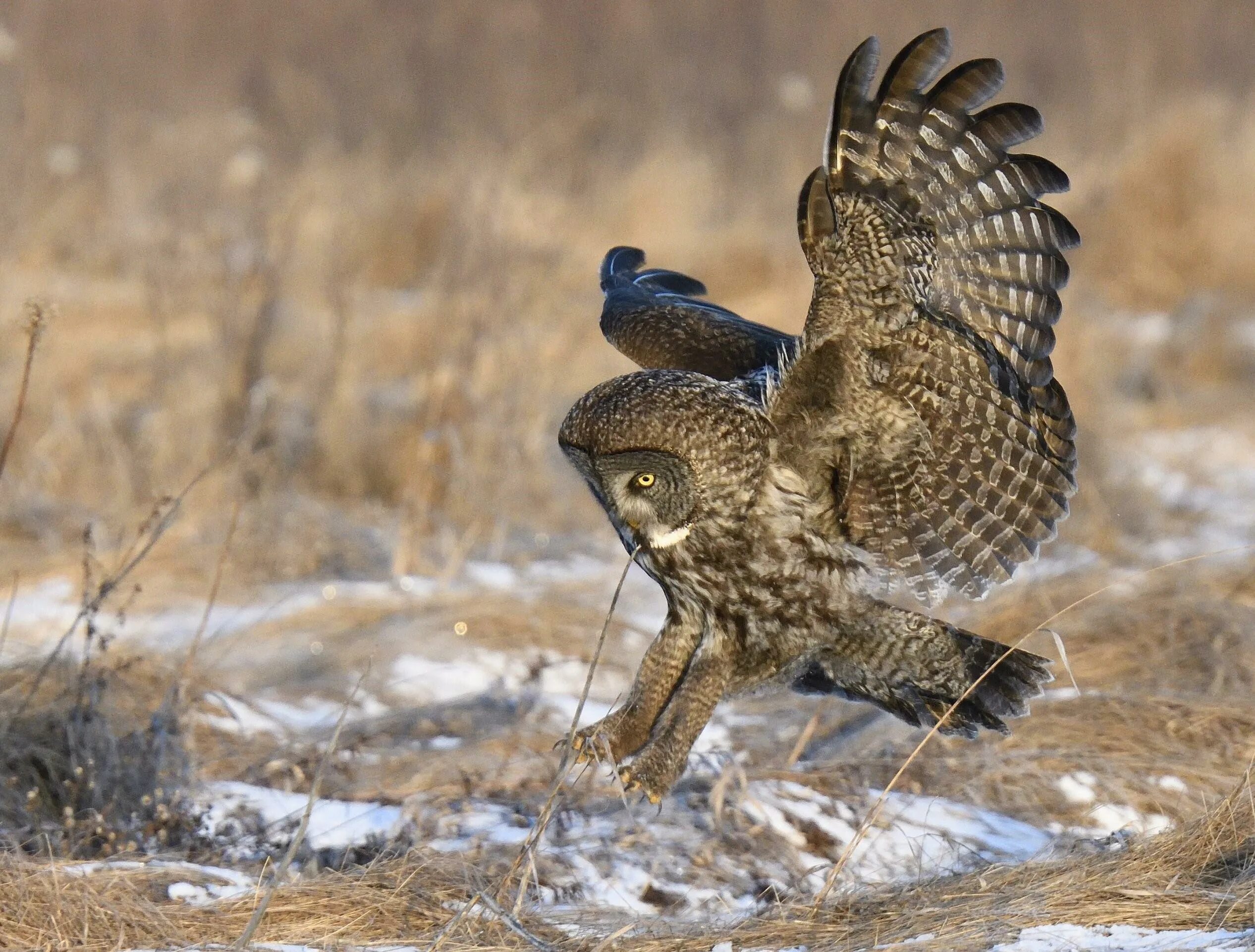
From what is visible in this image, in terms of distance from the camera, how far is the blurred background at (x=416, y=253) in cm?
789

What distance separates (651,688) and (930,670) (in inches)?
28.6

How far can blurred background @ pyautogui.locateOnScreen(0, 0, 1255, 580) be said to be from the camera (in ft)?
25.9

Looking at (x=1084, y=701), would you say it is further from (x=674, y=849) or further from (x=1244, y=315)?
(x=1244, y=315)

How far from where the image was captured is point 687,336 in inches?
176

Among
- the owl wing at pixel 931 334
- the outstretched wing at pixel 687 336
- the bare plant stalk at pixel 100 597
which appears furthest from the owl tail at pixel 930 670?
the bare plant stalk at pixel 100 597

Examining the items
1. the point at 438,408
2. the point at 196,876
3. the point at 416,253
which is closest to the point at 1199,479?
the point at 438,408

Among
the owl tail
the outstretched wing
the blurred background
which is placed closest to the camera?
the owl tail

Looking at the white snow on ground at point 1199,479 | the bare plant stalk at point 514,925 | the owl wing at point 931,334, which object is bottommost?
the bare plant stalk at point 514,925

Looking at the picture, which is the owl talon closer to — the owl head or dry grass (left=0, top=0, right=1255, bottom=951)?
dry grass (left=0, top=0, right=1255, bottom=951)

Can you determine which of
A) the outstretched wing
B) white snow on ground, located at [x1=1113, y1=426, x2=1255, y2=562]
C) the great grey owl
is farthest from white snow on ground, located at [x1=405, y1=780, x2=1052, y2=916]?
white snow on ground, located at [x1=1113, y1=426, x2=1255, y2=562]

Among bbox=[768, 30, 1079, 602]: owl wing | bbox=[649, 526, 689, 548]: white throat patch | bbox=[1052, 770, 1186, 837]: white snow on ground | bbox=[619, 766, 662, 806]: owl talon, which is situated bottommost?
bbox=[619, 766, 662, 806]: owl talon

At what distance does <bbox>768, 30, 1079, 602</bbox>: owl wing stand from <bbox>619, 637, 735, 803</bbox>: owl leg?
18.7 inches

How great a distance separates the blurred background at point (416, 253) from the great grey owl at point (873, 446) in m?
1.98

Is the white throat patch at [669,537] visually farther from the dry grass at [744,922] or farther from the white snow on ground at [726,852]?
the dry grass at [744,922]
